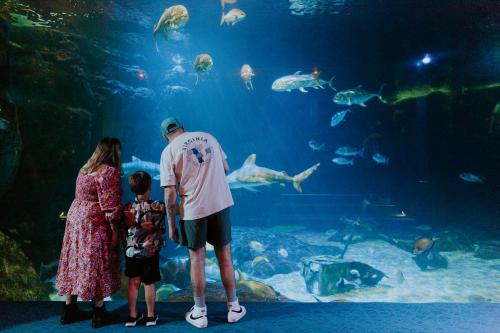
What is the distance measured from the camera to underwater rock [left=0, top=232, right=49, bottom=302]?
190 inches

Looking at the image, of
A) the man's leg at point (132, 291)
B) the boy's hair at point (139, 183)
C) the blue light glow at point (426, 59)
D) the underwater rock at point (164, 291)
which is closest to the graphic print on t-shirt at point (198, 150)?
the boy's hair at point (139, 183)

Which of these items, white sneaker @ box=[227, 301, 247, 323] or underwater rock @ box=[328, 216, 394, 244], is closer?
white sneaker @ box=[227, 301, 247, 323]

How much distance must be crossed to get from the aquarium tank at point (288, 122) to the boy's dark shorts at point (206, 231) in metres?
2.15

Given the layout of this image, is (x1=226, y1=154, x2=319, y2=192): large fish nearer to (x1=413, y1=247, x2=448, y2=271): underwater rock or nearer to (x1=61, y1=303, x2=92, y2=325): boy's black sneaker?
(x1=413, y1=247, x2=448, y2=271): underwater rock

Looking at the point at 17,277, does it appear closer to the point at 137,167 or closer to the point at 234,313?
the point at 137,167

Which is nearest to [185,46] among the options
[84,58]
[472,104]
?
[84,58]

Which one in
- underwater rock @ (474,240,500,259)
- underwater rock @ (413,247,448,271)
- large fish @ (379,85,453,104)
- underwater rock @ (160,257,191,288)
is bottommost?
underwater rock @ (474,240,500,259)

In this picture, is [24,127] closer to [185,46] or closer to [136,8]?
[136,8]

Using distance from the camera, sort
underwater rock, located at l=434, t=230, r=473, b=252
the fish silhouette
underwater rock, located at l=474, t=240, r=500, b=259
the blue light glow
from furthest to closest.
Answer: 1. underwater rock, located at l=434, t=230, r=473, b=252
2. underwater rock, located at l=474, t=240, r=500, b=259
3. the blue light glow
4. the fish silhouette

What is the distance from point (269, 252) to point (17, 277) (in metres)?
4.91

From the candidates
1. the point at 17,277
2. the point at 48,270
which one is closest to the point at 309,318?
the point at 17,277

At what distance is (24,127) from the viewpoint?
571cm

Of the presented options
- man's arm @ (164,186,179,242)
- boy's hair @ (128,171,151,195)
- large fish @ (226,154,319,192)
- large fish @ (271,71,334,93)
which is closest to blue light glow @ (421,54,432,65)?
large fish @ (271,71,334,93)

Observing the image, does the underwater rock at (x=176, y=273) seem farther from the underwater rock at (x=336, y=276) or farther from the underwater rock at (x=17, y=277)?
the underwater rock at (x=336, y=276)
